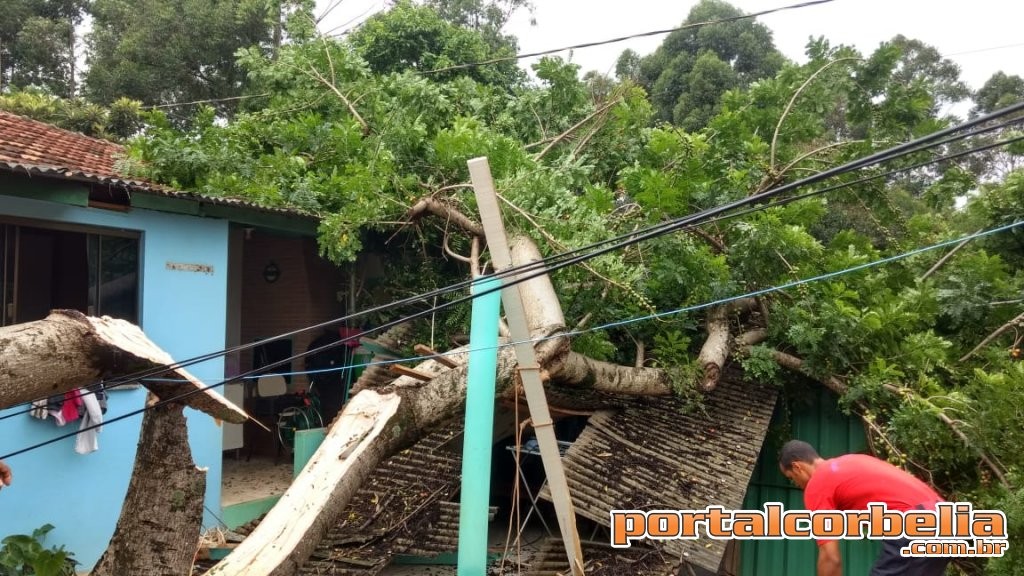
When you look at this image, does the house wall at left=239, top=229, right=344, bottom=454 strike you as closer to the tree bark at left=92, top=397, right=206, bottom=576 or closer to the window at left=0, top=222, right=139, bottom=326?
the window at left=0, top=222, right=139, bottom=326

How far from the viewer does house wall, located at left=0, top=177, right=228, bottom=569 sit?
17.8 feet

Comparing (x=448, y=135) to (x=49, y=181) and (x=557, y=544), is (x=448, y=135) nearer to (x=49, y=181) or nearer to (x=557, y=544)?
(x=49, y=181)

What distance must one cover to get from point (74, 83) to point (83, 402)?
49.9 feet

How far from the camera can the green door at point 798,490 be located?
7484mm

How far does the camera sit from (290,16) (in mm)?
9328

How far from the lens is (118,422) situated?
19.2 ft

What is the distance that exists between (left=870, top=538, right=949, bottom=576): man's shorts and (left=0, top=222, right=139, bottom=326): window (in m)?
5.68

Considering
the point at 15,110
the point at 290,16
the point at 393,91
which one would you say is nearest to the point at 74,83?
the point at 15,110

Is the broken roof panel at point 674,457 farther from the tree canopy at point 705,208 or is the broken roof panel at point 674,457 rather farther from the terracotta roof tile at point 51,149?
the terracotta roof tile at point 51,149

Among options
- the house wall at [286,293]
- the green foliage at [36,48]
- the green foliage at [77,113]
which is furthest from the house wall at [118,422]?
the green foliage at [36,48]

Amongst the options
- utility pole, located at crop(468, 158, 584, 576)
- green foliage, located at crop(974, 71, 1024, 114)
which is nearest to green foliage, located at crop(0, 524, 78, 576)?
utility pole, located at crop(468, 158, 584, 576)

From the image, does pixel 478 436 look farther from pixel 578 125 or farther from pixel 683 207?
pixel 578 125

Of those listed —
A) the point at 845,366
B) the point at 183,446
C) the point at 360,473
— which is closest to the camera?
the point at 183,446

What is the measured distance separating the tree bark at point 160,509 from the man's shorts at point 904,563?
319cm
